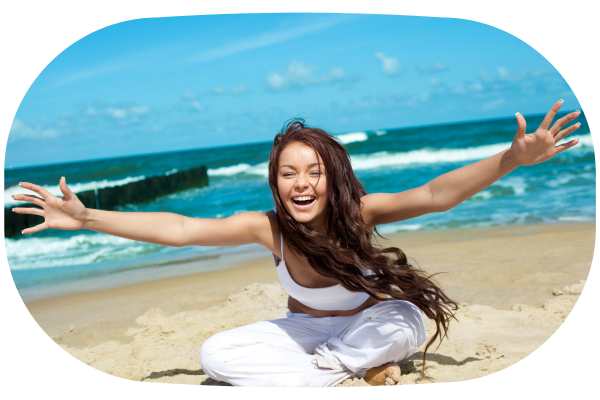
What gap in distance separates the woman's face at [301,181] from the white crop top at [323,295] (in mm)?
154

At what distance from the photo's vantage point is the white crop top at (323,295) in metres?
2.61

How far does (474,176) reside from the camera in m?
2.35

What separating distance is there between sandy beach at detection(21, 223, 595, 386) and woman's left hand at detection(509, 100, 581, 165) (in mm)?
775

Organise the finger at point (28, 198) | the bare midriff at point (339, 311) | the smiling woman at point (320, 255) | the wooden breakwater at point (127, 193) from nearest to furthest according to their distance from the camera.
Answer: the finger at point (28, 198)
the smiling woman at point (320, 255)
the bare midriff at point (339, 311)
the wooden breakwater at point (127, 193)

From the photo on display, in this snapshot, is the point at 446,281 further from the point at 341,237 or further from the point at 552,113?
the point at 552,113

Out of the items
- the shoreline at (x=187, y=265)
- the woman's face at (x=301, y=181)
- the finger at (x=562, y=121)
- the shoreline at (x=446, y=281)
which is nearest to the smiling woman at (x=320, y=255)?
the woman's face at (x=301, y=181)

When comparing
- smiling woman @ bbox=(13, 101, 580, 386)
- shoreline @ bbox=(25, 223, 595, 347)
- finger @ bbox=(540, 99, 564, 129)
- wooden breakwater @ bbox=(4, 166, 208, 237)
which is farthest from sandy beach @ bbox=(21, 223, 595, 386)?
finger @ bbox=(540, 99, 564, 129)

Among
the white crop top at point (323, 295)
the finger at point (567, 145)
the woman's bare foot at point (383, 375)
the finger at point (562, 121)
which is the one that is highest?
the finger at point (562, 121)

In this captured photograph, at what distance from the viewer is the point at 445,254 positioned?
372 centimetres

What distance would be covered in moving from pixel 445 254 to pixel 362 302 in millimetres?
1149

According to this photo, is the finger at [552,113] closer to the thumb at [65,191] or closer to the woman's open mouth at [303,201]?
the woman's open mouth at [303,201]

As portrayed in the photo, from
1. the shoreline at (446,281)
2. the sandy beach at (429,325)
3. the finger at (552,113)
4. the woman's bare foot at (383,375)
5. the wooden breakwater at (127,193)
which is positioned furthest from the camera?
the wooden breakwater at (127,193)

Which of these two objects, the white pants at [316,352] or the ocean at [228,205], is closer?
the white pants at [316,352]

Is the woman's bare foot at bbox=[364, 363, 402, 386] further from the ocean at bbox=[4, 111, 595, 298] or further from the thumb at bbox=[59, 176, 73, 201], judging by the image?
the thumb at bbox=[59, 176, 73, 201]
